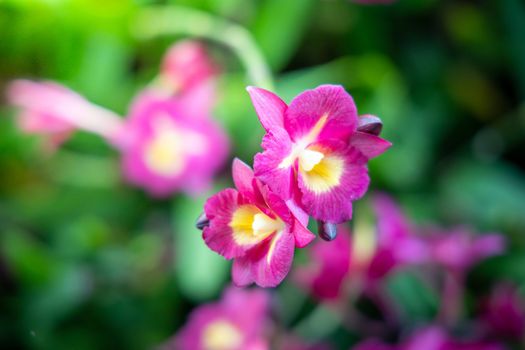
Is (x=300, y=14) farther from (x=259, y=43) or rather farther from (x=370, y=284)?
(x=370, y=284)

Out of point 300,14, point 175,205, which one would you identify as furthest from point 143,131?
point 300,14

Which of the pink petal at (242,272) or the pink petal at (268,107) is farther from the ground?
the pink petal at (268,107)

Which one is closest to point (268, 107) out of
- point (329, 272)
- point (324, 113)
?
point (324, 113)

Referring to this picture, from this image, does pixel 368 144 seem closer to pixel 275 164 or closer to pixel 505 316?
pixel 275 164

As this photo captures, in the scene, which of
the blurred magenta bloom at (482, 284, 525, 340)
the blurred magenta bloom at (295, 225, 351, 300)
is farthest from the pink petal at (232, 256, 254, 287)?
the blurred magenta bloom at (482, 284, 525, 340)

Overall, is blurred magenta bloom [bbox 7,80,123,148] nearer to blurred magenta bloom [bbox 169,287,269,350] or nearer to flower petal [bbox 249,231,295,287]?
blurred magenta bloom [bbox 169,287,269,350]

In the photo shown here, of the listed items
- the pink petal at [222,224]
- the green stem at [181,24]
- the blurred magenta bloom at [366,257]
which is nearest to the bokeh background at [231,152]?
the green stem at [181,24]

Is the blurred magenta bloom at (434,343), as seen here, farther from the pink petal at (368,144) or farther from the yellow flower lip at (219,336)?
the pink petal at (368,144)
